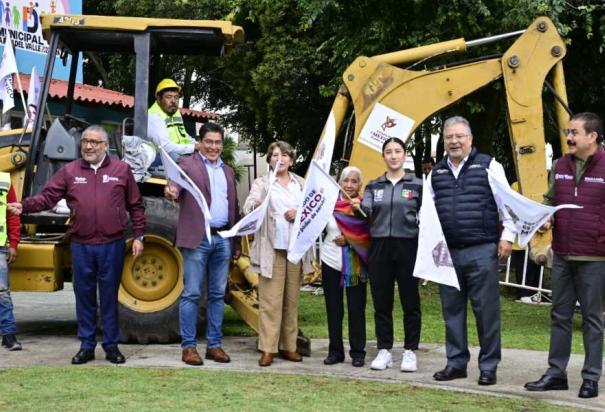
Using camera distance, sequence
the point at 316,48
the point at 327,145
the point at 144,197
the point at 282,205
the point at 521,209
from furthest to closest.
A: the point at 316,48, the point at 144,197, the point at 327,145, the point at 282,205, the point at 521,209

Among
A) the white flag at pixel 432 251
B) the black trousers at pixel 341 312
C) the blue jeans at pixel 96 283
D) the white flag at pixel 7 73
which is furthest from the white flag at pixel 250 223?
the white flag at pixel 7 73

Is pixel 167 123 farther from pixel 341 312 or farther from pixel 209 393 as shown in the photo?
pixel 209 393

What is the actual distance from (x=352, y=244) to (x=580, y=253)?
1.89 m

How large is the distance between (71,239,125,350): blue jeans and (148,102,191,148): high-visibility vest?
1.50 m

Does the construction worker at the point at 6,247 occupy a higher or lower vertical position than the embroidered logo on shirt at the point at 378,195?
lower

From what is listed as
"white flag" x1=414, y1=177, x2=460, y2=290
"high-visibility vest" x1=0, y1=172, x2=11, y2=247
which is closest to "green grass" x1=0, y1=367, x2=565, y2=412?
"white flag" x1=414, y1=177, x2=460, y2=290

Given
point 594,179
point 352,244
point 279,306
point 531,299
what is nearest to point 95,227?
point 279,306

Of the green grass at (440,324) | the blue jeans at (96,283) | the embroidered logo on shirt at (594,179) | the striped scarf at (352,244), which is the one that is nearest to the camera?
the embroidered logo on shirt at (594,179)

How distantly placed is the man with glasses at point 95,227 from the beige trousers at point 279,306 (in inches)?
43.2

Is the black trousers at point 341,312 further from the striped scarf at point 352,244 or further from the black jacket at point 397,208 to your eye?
the black jacket at point 397,208

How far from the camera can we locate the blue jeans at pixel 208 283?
8273 mm

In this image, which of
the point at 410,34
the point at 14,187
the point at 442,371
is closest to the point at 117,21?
the point at 14,187

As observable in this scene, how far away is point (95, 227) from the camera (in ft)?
26.8

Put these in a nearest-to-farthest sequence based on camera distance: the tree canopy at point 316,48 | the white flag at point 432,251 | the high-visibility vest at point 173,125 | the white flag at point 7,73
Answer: the white flag at point 432,251 → the high-visibility vest at point 173,125 → the white flag at point 7,73 → the tree canopy at point 316,48
